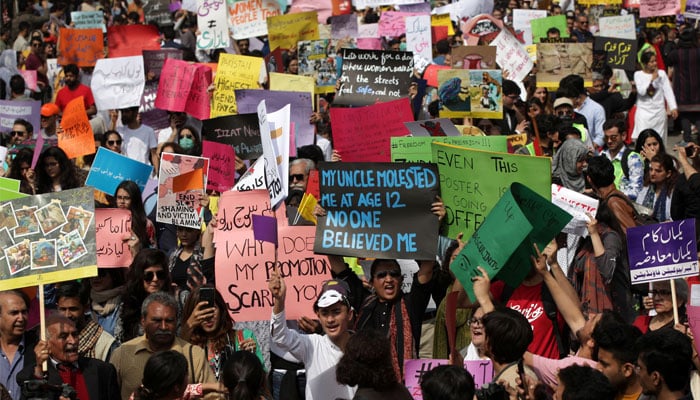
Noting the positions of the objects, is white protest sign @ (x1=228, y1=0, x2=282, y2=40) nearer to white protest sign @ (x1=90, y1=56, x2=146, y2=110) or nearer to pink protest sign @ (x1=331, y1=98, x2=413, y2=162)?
white protest sign @ (x1=90, y1=56, x2=146, y2=110)

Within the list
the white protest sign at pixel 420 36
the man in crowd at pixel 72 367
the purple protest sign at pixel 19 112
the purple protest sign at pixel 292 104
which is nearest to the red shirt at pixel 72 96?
the purple protest sign at pixel 19 112

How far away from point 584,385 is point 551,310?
1.85m

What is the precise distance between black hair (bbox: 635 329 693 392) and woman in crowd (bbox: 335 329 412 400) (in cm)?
116

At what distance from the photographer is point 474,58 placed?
1429 cm

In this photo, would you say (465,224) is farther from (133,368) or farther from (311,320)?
(133,368)

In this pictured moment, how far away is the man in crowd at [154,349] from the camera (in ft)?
22.8

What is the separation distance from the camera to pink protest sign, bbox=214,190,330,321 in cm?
814

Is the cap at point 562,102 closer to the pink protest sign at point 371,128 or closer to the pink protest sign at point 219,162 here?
the pink protest sign at point 371,128

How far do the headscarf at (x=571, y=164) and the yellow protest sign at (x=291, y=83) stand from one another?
3363 mm

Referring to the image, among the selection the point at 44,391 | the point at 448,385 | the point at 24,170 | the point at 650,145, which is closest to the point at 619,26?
the point at 650,145

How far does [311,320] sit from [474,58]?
704cm

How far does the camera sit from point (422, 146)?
29.6 ft

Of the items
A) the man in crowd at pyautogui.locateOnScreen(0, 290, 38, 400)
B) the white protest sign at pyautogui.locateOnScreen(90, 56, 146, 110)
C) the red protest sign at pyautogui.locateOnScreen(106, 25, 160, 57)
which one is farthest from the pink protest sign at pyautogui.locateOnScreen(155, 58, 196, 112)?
the man in crowd at pyautogui.locateOnScreen(0, 290, 38, 400)

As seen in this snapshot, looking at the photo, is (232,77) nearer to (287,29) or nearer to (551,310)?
(287,29)
